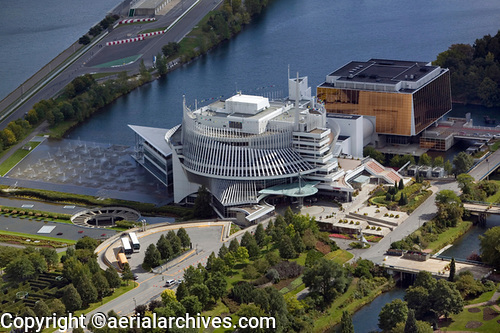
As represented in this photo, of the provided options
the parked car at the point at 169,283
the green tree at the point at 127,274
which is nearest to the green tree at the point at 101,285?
the green tree at the point at 127,274

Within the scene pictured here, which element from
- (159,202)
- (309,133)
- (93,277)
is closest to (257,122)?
(309,133)

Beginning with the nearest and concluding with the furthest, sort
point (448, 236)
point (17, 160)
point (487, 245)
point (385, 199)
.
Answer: point (487, 245), point (448, 236), point (385, 199), point (17, 160)

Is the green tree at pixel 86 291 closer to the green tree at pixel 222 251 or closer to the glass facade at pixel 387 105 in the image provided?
the green tree at pixel 222 251

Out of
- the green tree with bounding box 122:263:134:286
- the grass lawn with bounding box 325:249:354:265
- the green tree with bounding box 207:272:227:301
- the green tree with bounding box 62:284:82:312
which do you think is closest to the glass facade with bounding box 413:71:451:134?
the grass lawn with bounding box 325:249:354:265

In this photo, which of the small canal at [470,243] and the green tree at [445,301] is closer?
the green tree at [445,301]

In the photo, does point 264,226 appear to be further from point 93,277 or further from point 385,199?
point 93,277

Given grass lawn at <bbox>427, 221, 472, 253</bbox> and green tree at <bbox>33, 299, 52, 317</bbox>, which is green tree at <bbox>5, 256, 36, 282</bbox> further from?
Result: grass lawn at <bbox>427, 221, 472, 253</bbox>
